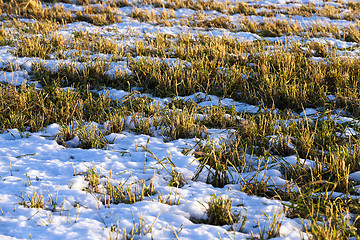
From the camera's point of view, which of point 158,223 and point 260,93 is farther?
point 260,93

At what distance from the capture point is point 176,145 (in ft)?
10.1

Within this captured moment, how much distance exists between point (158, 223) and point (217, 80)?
10.2ft

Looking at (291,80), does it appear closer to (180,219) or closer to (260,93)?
(260,93)

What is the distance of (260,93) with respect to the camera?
14.0 ft

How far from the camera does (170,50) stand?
603 cm

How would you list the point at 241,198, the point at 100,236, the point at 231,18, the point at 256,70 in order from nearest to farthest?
the point at 100,236, the point at 241,198, the point at 256,70, the point at 231,18

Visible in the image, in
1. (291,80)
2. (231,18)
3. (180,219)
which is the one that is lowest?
(180,219)

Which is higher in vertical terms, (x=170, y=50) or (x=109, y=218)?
(x=170, y=50)

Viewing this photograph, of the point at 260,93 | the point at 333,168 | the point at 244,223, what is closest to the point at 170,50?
the point at 260,93

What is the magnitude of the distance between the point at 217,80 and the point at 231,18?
6.00m

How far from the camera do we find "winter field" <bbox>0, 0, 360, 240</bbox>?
1.96m

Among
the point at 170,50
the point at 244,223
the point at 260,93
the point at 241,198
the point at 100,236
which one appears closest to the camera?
the point at 100,236

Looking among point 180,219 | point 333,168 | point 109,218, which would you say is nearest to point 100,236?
point 109,218

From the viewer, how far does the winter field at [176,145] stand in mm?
1957
